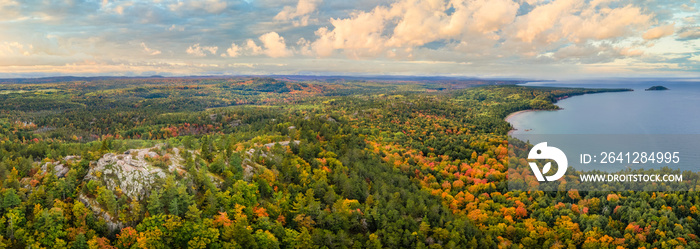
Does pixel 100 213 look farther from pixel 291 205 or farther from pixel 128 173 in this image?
pixel 291 205

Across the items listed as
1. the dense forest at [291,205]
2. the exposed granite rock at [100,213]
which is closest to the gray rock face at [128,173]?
the dense forest at [291,205]

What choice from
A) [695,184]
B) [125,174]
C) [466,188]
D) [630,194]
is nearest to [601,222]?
[630,194]

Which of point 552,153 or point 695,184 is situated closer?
point 695,184

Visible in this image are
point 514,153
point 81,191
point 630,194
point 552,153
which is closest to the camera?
point 81,191

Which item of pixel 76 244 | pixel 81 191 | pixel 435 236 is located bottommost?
pixel 435 236

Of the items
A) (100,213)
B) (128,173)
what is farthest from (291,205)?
(100,213)

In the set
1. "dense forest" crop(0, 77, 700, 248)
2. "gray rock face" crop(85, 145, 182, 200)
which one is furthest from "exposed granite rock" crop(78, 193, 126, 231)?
"gray rock face" crop(85, 145, 182, 200)

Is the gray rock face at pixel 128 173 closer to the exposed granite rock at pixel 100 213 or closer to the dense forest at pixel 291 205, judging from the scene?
the dense forest at pixel 291 205

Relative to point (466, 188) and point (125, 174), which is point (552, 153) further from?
point (125, 174)

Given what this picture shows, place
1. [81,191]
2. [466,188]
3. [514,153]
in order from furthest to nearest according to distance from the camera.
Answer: [514,153], [466,188], [81,191]

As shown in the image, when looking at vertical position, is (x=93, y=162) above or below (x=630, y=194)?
above
